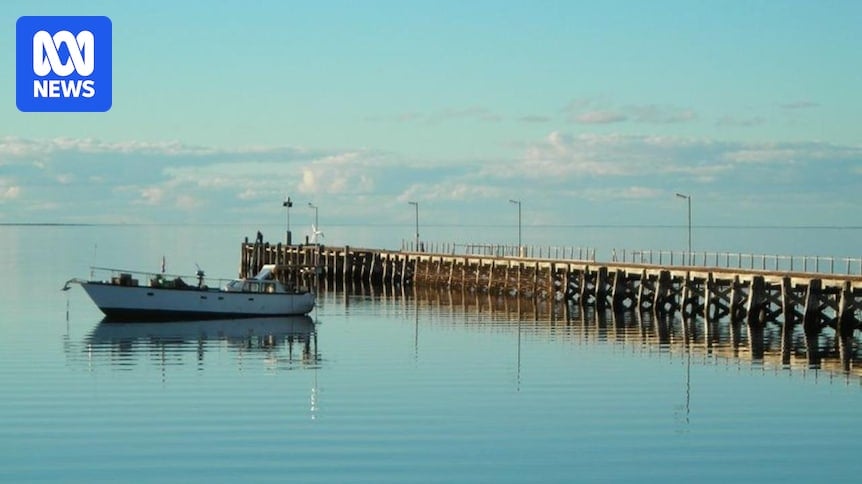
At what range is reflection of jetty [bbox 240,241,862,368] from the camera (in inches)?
2557

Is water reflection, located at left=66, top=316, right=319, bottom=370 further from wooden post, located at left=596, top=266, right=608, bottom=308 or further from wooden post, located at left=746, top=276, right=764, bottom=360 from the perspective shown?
wooden post, located at left=746, top=276, right=764, bottom=360

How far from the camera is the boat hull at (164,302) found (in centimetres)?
7475

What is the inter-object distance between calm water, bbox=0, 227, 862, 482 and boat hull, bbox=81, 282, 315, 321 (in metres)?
4.52

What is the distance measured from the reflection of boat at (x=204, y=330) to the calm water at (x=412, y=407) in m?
0.37

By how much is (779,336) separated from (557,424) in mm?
29273

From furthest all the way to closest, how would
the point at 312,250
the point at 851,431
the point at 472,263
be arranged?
the point at 312,250
the point at 472,263
the point at 851,431

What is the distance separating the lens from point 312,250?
427ft

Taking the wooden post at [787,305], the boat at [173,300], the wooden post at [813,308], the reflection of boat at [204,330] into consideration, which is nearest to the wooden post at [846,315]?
the wooden post at [813,308]

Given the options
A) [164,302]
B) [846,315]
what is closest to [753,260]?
[846,315]

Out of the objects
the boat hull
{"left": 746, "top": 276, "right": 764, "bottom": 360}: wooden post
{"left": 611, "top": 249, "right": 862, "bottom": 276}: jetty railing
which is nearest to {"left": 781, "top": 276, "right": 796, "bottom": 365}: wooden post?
{"left": 611, "top": 249, "right": 862, "bottom": 276}: jetty railing

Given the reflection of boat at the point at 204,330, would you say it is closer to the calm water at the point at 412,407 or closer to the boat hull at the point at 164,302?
the calm water at the point at 412,407

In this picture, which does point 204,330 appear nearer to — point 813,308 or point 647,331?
point 647,331

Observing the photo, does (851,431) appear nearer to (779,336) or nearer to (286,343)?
(779,336)

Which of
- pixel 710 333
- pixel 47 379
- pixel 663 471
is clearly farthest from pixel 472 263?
pixel 663 471
